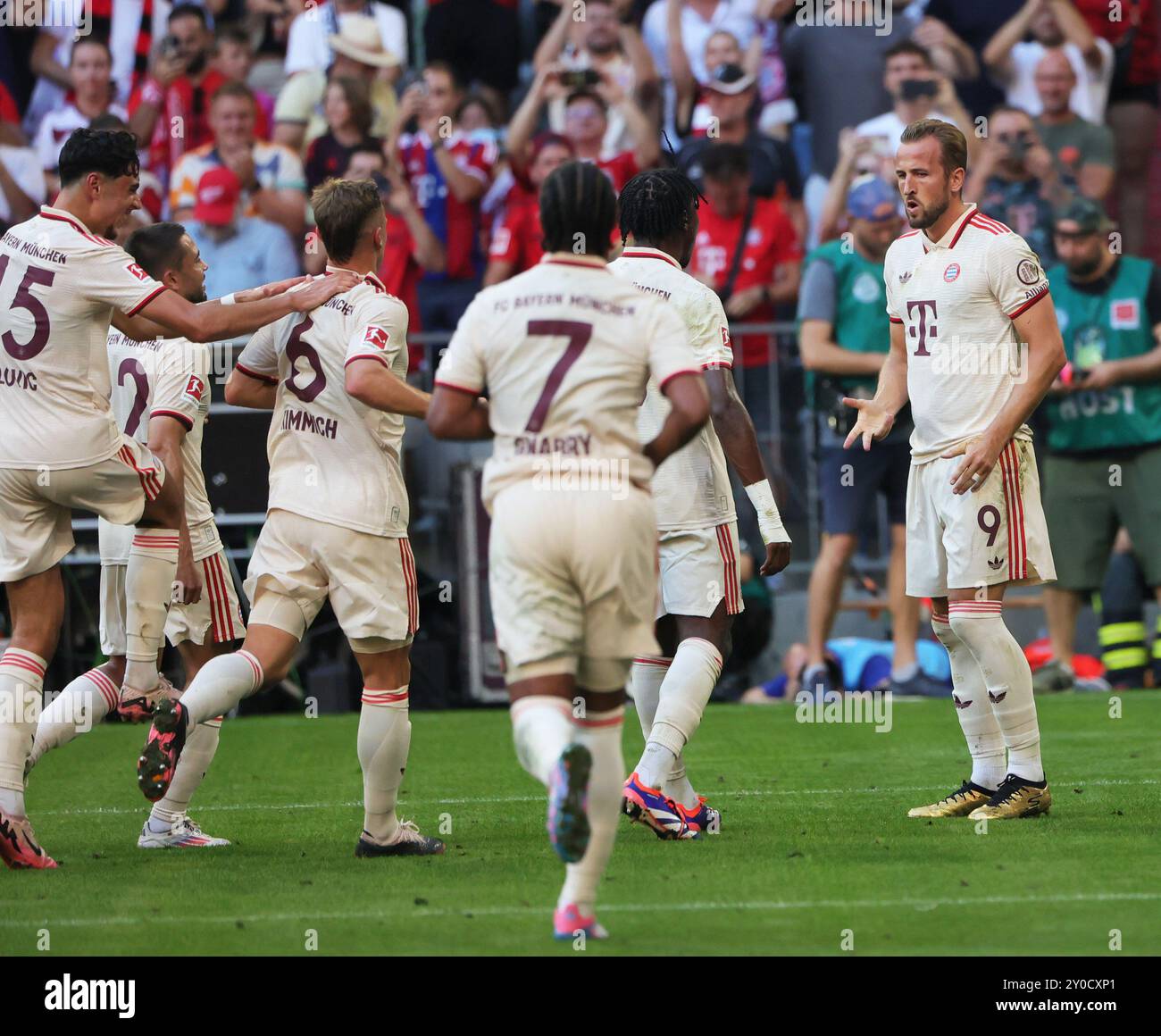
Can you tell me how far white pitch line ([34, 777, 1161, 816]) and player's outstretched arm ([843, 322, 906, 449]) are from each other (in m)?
1.63

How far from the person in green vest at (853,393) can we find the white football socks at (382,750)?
616cm

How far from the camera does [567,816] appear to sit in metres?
4.59

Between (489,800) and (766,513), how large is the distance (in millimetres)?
2074

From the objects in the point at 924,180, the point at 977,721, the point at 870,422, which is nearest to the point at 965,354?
the point at 870,422

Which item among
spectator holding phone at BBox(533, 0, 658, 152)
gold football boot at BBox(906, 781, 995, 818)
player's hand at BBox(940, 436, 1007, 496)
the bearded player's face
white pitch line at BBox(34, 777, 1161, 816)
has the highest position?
spectator holding phone at BBox(533, 0, 658, 152)

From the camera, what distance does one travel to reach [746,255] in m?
13.4

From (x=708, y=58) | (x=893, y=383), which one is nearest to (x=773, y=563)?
(x=893, y=383)

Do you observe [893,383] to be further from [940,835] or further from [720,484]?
[940,835]

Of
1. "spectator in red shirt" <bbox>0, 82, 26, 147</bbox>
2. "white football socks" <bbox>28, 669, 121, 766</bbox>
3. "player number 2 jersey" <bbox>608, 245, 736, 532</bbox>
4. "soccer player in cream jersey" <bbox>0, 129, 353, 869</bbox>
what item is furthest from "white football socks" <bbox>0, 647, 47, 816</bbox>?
"spectator in red shirt" <bbox>0, 82, 26, 147</bbox>

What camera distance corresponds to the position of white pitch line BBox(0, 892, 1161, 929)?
543cm

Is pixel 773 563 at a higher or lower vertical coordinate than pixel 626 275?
lower

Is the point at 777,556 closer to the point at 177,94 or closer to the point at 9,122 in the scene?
the point at 177,94

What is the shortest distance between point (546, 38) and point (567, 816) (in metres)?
11.2

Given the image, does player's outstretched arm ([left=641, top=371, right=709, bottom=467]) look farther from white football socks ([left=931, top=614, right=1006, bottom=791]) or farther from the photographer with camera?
the photographer with camera
